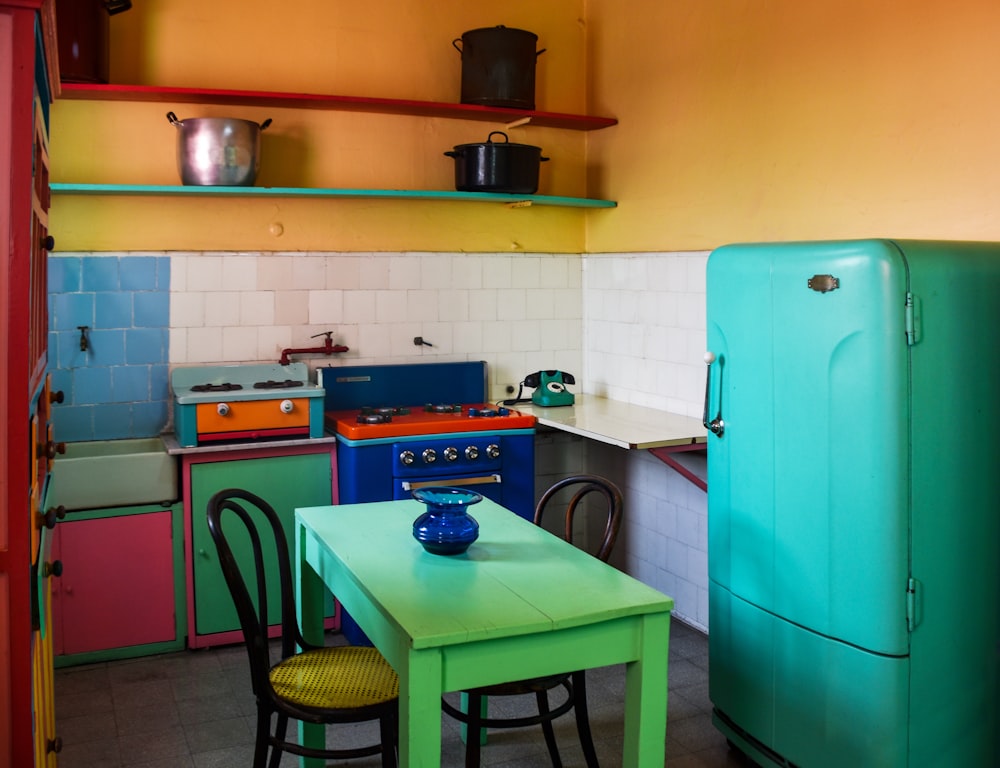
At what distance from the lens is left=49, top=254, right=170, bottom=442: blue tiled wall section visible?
448 cm

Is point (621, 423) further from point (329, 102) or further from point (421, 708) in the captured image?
point (421, 708)

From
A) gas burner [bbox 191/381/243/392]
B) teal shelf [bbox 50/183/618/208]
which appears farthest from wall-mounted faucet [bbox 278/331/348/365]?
teal shelf [bbox 50/183/618/208]

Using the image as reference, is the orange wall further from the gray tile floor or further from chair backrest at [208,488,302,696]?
chair backrest at [208,488,302,696]

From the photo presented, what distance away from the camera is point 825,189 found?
3877mm

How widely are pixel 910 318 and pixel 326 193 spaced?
275cm

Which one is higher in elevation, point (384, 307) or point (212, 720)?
point (384, 307)

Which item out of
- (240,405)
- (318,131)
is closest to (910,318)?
(240,405)

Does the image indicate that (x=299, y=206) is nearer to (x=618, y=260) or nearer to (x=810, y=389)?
(x=618, y=260)

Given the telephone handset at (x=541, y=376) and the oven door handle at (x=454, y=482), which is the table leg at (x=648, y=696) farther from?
the telephone handset at (x=541, y=376)

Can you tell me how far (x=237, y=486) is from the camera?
4422mm

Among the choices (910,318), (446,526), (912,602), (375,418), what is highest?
(910,318)

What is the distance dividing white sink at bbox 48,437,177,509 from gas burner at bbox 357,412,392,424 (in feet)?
2.64

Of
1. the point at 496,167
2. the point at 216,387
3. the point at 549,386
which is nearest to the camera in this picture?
the point at 216,387

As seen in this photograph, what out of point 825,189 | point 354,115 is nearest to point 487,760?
point 825,189
